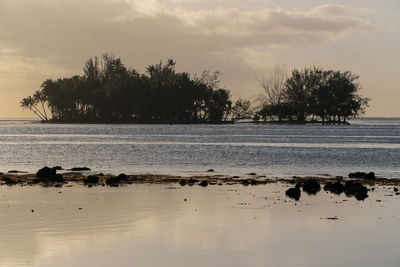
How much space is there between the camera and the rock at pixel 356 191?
121ft

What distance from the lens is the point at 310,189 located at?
1563 inches

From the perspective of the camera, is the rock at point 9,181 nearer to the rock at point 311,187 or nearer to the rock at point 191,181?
the rock at point 191,181

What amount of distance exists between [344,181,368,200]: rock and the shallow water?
0.68m

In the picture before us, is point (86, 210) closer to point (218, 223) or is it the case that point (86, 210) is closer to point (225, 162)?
point (218, 223)

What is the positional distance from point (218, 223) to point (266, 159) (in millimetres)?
50127

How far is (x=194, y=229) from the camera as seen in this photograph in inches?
1022

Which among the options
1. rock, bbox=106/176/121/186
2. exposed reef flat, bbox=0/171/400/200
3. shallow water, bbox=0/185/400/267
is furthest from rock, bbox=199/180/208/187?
rock, bbox=106/176/121/186

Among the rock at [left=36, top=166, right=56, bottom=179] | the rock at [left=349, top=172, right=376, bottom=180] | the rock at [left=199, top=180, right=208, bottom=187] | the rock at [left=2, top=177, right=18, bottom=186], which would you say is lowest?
the rock at [left=349, top=172, right=376, bottom=180]

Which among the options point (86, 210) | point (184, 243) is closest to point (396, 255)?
point (184, 243)

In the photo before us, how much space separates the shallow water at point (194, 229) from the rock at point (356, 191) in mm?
684

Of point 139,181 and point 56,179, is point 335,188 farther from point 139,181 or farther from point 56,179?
point 56,179

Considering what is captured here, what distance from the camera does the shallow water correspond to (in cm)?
2105

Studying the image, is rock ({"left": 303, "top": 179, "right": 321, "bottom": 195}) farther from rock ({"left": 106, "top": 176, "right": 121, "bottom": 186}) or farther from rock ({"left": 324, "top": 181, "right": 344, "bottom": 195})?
rock ({"left": 106, "top": 176, "right": 121, "bottom": 186})

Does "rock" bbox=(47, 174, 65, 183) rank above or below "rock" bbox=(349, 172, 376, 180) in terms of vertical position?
above
